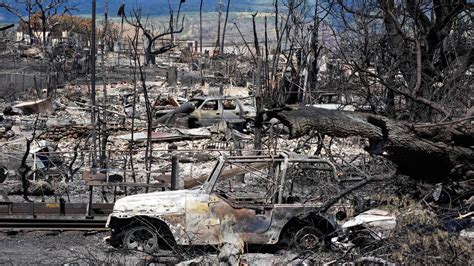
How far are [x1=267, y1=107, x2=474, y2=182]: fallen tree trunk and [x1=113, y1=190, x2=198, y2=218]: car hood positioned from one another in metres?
2.56

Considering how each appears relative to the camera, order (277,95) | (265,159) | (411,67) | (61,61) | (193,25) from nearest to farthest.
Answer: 1. (265,159)
2. (277,95)
3. (411,67)
4. (61,61)
5. (193,25)

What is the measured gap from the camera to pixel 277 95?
17125mm

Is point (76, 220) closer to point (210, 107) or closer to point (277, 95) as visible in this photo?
point (277, 95)

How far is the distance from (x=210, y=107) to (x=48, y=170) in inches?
408

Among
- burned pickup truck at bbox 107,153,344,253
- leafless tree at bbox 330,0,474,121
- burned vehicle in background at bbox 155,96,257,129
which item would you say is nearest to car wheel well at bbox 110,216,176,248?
burned pickup truck at bbox 107,153,344,253

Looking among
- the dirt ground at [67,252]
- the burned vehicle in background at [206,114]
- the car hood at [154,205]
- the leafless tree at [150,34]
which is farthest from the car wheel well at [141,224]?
the leafless tree at [150,34]

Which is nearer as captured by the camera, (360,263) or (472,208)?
(360,263)

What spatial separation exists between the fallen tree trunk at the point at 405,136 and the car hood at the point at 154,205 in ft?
8.40

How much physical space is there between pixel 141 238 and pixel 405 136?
4.10 metres

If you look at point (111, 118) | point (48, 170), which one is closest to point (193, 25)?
point (111, 118)

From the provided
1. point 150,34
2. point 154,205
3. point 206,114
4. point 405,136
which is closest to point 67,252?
point 154,205

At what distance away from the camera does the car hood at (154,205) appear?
10.7 m

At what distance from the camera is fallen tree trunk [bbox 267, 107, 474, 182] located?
337 inches

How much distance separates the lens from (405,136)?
888 centimetres
